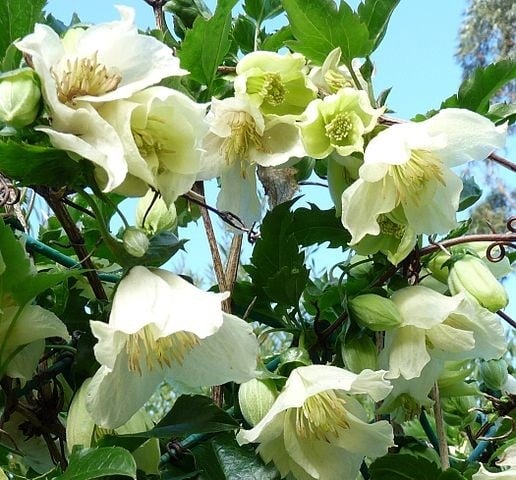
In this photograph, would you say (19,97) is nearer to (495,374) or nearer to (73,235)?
(73,235)

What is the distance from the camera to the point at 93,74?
1.68 feet

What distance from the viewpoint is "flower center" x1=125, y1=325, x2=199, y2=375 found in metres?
0.53

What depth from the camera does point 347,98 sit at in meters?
0.61

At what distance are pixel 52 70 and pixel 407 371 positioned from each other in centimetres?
33

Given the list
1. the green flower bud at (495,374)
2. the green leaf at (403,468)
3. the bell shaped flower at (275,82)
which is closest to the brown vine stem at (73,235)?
the bell shaped flower at (275,82)

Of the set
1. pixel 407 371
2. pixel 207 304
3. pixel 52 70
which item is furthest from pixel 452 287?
pixel 52 70

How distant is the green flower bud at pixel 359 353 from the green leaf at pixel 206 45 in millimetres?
241

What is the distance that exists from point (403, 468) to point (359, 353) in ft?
0.34

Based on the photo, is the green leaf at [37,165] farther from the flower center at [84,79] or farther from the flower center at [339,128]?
the flower center at [339,128]

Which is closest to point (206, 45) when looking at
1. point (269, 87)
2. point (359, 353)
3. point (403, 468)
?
point (269, 87)

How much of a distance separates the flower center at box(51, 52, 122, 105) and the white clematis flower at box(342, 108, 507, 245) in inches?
7.4

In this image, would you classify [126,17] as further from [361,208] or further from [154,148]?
[361,208]

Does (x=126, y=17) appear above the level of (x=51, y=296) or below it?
above

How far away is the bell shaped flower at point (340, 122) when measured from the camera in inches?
23.9
